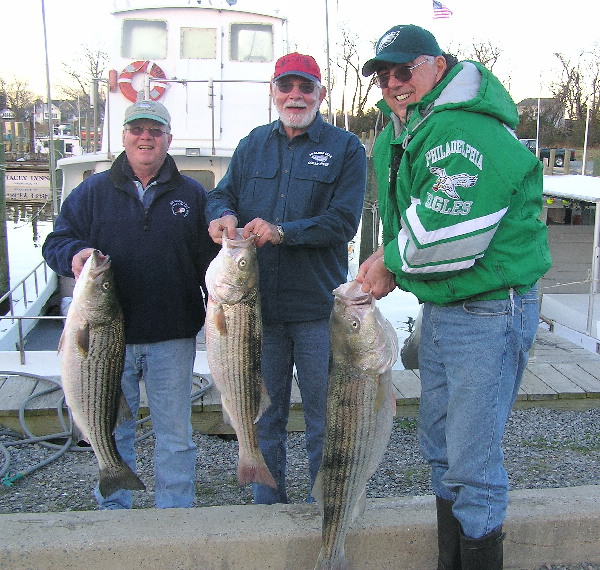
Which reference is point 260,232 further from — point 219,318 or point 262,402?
point 262,402

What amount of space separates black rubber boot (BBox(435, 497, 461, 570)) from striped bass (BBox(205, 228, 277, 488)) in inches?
31.5

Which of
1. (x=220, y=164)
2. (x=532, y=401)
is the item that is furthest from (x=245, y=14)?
(x=532, y=401)

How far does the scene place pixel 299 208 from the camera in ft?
11.3

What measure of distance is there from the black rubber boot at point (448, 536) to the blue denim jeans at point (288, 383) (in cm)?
76

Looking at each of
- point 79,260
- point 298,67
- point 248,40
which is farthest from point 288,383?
point 248,40

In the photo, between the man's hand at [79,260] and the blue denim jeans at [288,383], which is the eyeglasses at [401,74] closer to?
the blue denim jeans at [288,383]

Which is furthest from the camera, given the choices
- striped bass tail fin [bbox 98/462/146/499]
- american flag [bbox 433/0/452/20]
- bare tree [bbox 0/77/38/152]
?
bare tree [bbox 0/77/38/152]

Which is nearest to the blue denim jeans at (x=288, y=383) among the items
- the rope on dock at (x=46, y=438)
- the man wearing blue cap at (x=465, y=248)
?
the man wearing blue cap at (x=465, y=248)

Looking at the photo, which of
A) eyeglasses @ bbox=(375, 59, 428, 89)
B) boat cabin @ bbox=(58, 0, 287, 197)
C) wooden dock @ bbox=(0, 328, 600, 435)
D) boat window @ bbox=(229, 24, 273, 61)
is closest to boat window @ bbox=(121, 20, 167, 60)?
boat cabin @ bbox=(58, 0, 287, 197)

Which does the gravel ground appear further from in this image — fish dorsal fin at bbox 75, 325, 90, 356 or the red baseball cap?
the red baseball cap

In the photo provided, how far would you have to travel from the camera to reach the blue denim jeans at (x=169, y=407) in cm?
349

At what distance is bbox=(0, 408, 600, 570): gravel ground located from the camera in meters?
4.40

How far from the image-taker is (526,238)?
255cm

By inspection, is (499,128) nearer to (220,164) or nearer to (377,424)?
(377,424)
